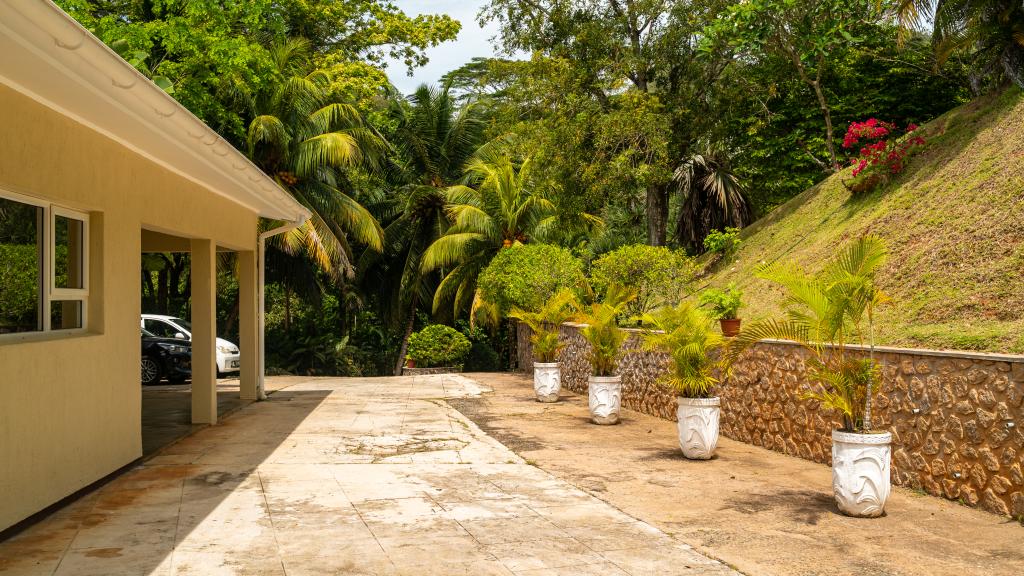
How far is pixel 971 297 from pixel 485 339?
19.7 metres

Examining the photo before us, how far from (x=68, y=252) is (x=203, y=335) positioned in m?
4.06

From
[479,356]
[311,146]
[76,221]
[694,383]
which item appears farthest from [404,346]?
[76,221]

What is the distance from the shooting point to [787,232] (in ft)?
55.6

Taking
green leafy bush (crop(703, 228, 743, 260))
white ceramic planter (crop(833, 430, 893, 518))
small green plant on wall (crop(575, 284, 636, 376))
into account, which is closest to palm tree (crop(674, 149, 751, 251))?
green leafy bush (crop(703, 228, 743, 260))

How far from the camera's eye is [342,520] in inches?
239

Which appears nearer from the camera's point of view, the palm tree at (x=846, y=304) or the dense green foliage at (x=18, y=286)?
the dense green foliage at (x=18, y=286)

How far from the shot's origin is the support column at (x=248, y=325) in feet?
44.5

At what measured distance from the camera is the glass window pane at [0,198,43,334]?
613 cm

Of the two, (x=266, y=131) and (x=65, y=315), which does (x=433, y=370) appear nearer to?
(x=266, y=131)

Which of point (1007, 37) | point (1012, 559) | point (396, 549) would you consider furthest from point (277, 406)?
point (1007, 37)

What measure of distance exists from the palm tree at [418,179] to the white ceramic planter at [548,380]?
12.5m

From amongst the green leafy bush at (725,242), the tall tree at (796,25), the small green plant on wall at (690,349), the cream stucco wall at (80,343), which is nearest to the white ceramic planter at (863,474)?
the small green plant on wall at (690,349)

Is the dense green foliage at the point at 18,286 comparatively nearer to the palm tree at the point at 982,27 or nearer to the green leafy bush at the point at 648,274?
the green leafy bush at the point at 648,274

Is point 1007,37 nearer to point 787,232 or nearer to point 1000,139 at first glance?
point 1000,139
